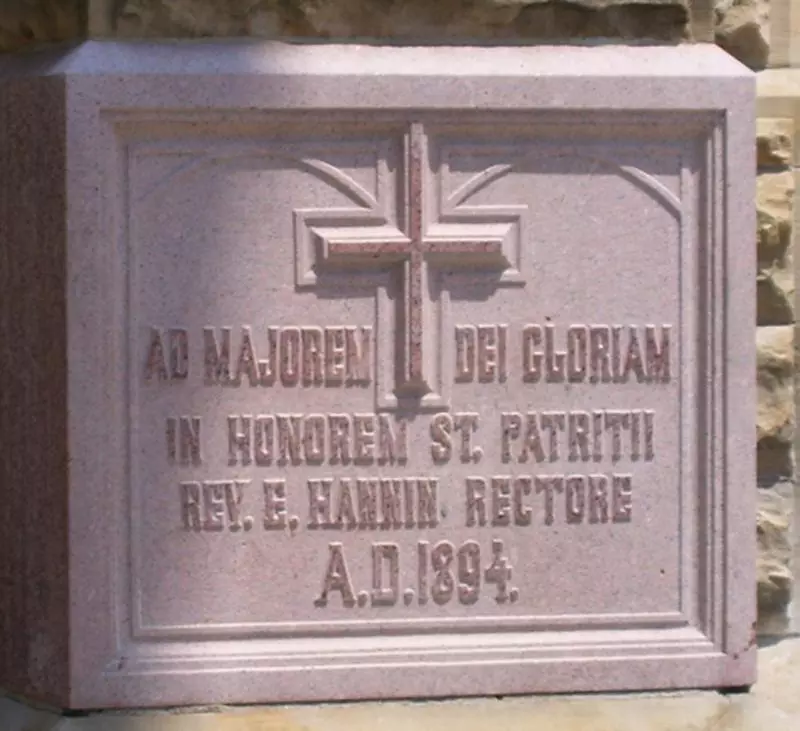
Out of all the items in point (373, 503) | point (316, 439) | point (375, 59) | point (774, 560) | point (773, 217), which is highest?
point (375, 59)

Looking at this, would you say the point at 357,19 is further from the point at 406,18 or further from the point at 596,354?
the point at 596,354

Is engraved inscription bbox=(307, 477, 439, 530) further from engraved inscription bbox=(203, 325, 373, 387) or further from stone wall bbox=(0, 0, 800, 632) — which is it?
stone wall bbox=(0, 0, 800, 632)

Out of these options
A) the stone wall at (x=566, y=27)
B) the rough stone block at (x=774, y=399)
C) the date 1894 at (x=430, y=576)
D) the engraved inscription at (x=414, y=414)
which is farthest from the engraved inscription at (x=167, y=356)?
the rough stone block at (x=774, y=399)

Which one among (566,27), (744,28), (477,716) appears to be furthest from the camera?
(744,28)

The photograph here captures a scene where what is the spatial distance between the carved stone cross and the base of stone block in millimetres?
669

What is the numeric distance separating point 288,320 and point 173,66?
1.82 ft

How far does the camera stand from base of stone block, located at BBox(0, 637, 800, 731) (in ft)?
8.54

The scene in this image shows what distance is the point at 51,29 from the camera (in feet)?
8.92

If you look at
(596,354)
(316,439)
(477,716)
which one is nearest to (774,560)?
(596,354)

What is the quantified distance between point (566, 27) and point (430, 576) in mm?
1183

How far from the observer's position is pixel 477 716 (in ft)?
8.66

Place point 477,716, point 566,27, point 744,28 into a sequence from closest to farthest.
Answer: point 477,716, point 566,27, point 744,28

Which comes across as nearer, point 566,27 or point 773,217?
point 566,27

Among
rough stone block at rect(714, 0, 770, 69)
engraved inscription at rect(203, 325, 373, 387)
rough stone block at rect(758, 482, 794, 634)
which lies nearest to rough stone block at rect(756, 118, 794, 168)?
rough stone block at rect(714, 0, 770, 69)
